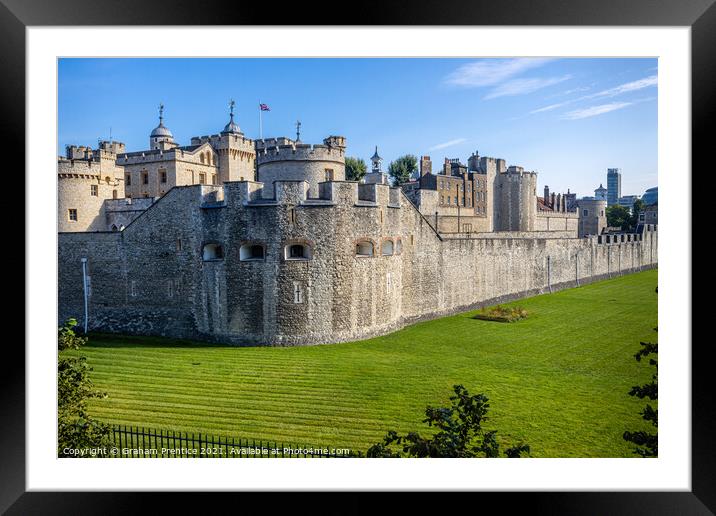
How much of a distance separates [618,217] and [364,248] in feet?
152

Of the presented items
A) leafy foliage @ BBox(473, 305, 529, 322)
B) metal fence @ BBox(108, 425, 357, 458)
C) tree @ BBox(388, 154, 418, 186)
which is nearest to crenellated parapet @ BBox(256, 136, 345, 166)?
leafy foliage @ BBox(473, 305, 529, 322)

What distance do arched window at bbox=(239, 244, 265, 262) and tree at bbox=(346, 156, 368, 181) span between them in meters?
26.8

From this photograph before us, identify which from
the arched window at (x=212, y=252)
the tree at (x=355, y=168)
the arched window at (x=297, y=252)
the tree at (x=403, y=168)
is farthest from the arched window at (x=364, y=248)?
the tree at (x=403, y=168)

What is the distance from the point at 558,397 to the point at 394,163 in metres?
40.8

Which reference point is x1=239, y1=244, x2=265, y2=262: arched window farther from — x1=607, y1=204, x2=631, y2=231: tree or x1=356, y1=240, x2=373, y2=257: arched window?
x1=607, y1=204, x2=631, y2=231: tree

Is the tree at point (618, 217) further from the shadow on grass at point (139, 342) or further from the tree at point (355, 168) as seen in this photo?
the shadow on grass at point (139, 342)

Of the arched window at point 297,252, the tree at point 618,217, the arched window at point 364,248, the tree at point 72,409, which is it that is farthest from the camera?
the tree at point 618,217

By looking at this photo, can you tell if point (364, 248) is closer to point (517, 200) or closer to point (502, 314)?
point (502, 314)

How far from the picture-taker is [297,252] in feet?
54.6

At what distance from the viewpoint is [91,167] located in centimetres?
2706

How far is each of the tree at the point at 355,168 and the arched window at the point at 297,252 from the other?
26.7 meters

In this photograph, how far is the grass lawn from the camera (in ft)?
33.1

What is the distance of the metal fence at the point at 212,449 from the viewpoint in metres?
8.57
